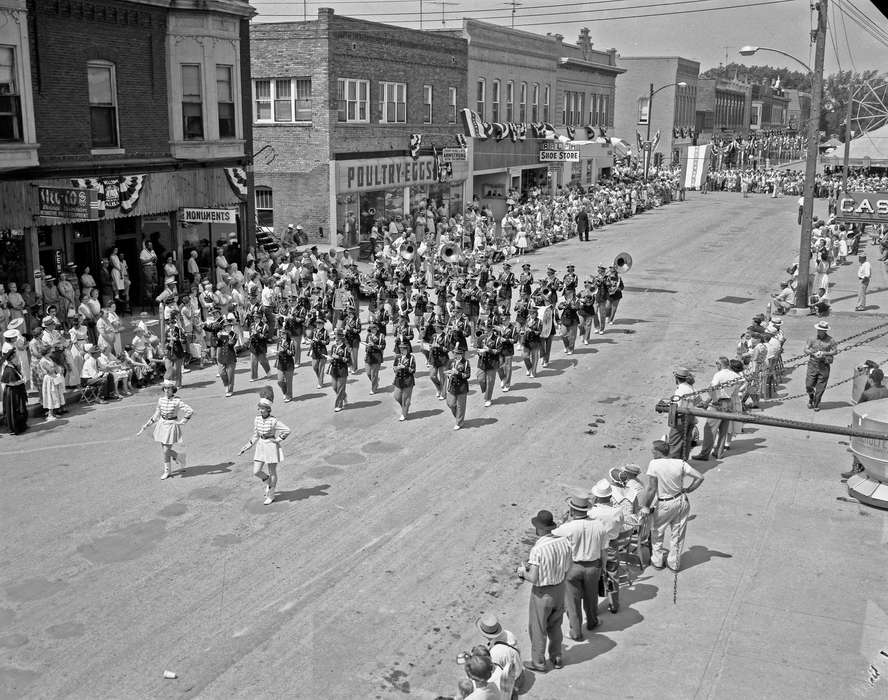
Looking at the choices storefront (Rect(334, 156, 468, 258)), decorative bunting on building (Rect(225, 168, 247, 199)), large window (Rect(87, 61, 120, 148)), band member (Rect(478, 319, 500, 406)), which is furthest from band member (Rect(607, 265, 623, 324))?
storefront (Rect(334, 156, 468, 258))

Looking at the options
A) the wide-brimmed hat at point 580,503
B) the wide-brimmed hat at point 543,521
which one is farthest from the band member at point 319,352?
the wide-brimmed hat at point 543,521

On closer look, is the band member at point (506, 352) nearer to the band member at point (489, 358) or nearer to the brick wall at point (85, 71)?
the band member at point (489, 358)

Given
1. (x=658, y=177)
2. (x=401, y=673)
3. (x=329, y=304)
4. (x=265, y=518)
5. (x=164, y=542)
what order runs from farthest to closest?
(x=658, y=177), (x=329, y=304), (x=265, y=518), (x=164, y=542), (x=401, y=673)

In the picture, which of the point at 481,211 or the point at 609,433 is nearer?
the point at 609,433

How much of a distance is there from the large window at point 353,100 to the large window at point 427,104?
500 cm

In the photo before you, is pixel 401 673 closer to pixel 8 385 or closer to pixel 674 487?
pixel 674 487

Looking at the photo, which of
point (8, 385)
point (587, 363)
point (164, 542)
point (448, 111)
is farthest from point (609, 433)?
point (448, 111)

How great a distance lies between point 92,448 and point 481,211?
32649 mm

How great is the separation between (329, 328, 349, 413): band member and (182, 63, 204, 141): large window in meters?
11.4

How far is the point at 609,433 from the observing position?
56.2 feet

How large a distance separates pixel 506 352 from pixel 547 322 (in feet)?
6.56

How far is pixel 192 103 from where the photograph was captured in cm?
2686

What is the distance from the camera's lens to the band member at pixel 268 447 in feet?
44.1

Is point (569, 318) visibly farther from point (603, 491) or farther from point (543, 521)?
point (543, 521)
